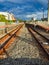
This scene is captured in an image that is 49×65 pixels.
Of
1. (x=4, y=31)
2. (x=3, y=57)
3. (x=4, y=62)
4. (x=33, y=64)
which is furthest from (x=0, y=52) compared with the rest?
(x=4, y=31)

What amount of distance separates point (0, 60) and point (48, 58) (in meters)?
2.16

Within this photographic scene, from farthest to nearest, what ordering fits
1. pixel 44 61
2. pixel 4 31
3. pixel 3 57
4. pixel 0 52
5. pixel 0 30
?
pixel 4 31
pixel 0 30
pixel 0 52
pixel 3 57
pixel 44 61

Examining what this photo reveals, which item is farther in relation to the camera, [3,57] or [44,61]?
[3,57]

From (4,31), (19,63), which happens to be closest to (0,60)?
(19,63)

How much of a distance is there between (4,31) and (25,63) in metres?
22.5

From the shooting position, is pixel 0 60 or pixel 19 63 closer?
pixel 19 63

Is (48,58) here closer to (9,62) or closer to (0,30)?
(9,62)

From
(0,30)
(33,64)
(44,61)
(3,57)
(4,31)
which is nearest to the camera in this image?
(33,64)

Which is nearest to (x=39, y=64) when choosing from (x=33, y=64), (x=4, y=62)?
(x=33, y=64)

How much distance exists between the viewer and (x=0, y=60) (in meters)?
9.44

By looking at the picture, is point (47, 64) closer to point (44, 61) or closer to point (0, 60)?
point (44, 61)

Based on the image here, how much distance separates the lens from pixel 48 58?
9.74 metres

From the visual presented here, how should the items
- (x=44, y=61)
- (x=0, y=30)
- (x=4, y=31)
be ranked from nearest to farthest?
(x=44, y=61) < (x=0, y=30) < (x=4, y=31)

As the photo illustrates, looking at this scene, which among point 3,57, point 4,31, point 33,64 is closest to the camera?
point 33,64
